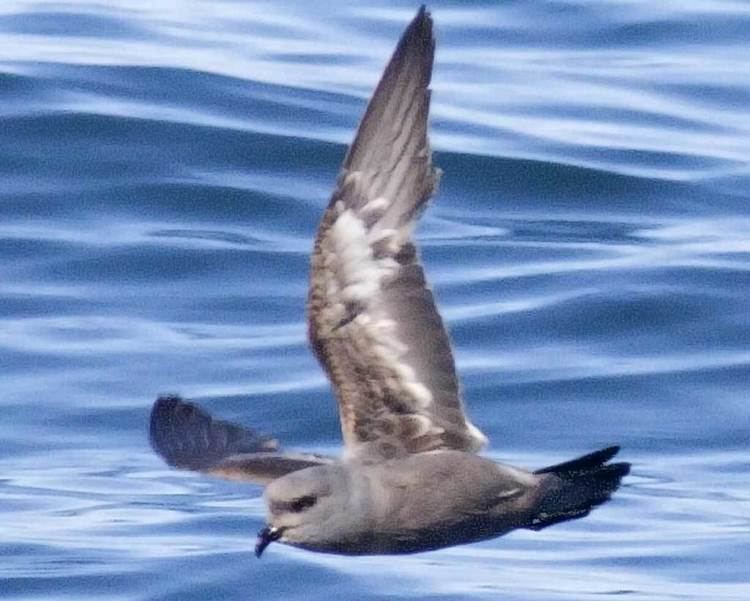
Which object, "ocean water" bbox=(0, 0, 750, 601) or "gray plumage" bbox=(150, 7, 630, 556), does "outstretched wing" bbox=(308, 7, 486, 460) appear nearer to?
"gray plumage" bbox=(150, 7, 630, 556)

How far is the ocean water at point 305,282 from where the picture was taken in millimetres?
12531

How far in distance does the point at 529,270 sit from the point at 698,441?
8.78 feet

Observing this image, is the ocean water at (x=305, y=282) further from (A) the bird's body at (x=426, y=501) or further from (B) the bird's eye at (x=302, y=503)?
(B) the bird's eye at (x=302, y=503)

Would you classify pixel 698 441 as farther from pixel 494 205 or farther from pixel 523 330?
pixel 494 205

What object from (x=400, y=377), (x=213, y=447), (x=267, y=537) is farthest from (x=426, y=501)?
(x=213, y=447)

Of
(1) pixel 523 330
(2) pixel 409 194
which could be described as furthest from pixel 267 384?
(2) pixel 409 194

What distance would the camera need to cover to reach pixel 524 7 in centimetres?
2323

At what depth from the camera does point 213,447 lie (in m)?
8.87

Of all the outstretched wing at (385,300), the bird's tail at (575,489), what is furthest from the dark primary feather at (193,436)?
the bird's tail at (575,489)

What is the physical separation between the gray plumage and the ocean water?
3.47 m

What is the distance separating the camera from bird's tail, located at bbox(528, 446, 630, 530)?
26.0ft

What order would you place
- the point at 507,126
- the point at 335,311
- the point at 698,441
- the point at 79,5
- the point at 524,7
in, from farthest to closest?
1. the point at 524,7
2. the point at 79,5
3. the point at 507,126
4. the point at 698,441
5. the point at 335,311

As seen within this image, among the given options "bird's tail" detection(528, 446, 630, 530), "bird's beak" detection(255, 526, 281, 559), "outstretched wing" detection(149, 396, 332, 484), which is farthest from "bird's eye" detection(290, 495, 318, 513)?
"bird's tail" detection(528, 446, 630, 530)

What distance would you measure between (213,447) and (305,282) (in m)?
7.54
